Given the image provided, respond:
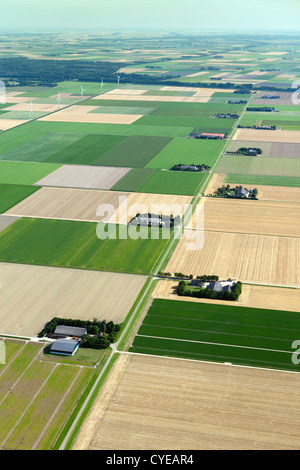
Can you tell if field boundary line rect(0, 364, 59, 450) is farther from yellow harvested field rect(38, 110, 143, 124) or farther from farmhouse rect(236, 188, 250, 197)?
yellow harvested field rect(38, 110, 143, 124)

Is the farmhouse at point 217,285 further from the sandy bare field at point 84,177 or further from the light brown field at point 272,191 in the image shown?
the sandy bare field at point 84,177

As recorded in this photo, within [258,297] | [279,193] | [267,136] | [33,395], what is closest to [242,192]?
[279,193]

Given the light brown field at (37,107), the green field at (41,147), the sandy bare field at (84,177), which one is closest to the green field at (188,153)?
the sandy bare field at (84,177)

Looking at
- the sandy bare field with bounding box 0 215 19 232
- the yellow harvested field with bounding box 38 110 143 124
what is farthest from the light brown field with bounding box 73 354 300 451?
the yellow harvested field with bounding box 38 110 143 124

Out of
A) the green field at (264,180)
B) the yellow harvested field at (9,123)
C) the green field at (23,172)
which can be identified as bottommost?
the green field at (264,180)

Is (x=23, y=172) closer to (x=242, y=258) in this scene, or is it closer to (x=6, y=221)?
(x=6, y=221)

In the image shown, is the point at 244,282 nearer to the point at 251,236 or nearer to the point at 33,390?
the point at 251,236
